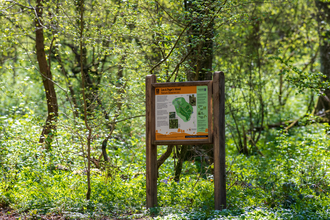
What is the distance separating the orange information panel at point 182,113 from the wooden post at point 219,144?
15cm

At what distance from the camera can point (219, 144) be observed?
15.3 ft

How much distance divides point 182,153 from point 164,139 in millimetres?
1469

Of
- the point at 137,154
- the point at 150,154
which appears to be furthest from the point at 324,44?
the point at 150,154

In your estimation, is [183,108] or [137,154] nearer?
[183,108]

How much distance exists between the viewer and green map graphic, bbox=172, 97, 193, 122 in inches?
188

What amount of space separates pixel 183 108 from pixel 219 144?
778 millimetres

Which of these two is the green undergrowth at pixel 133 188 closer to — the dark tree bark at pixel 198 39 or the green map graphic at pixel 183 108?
the dark tree bark at pixel 198 39

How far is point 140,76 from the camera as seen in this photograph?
660 centimetres

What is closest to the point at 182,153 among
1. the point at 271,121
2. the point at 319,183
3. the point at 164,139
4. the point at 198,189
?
the point at 198,189

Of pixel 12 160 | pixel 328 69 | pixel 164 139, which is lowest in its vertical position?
pixel 12 160

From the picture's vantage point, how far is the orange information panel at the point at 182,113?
15.5ft

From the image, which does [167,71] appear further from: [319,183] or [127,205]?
[319,183]

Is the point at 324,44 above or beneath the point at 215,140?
above

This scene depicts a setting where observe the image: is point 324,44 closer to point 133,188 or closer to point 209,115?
point 209,115
